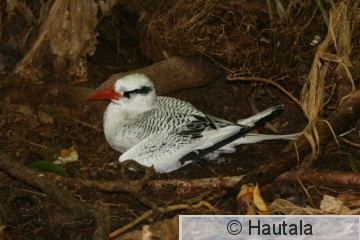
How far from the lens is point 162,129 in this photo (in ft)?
15.3

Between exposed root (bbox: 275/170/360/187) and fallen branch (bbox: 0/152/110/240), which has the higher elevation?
fallen branch (bbox: 0/152/110/240)

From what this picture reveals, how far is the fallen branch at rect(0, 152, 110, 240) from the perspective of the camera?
3900 millimetres

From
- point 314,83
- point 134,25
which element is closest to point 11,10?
point 134,25

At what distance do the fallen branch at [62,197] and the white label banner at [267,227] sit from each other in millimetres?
460

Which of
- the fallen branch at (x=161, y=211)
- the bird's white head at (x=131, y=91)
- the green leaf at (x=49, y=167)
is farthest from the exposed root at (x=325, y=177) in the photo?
the green leaf at (x=49, y=167)

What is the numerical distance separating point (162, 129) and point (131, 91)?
39cm

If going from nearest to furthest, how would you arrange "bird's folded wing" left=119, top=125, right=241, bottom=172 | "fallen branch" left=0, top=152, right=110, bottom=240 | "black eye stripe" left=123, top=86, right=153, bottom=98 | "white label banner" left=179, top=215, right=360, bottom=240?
"white label banner" left=179, top=215, right=360, bottom=240, "fallen branch" left=0, top=152, right=110, bottom=240, "bird's folded wing" left=119, top=125, right=241, bottom=172, "black eye stripe" left=123, top=86, right=153, bottom=98

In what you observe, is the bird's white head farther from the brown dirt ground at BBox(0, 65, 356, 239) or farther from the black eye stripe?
the brown dirt ground at BBox(0, 65, 356, 239)

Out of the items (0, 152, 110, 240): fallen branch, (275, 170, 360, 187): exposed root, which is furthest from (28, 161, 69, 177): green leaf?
(275, 170, 360, 187): exposed root

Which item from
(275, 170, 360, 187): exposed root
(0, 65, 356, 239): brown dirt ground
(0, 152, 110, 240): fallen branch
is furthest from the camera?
(275, 170, 360, 187): exposed root

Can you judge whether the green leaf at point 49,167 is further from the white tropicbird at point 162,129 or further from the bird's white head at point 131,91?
the bird's white head at point 131,91

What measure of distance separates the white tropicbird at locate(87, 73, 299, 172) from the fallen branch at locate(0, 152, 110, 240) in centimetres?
55

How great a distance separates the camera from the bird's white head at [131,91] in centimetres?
484

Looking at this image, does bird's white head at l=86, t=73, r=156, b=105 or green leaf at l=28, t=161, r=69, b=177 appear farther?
bird's white head at l=86, t=73, r=156, b=105
